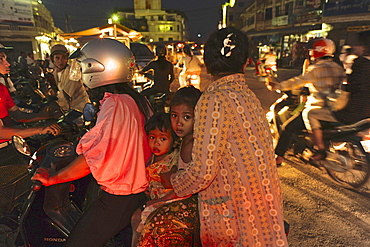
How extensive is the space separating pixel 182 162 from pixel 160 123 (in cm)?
37

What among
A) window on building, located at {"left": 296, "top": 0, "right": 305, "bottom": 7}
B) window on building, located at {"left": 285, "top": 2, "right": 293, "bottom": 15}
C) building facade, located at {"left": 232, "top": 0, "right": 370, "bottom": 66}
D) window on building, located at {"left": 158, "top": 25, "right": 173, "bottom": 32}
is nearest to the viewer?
building facade, located at {"left": 232, "top": 0, "right": 370, "bottom": 66}

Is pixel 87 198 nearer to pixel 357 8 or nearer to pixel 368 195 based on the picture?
pixel 368 195

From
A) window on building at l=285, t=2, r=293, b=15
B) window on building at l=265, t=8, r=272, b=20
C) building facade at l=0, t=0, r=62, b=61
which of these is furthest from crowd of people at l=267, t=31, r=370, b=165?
window on building at l=265, t=8, r=272, b=20

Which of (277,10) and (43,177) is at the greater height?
(277,10)

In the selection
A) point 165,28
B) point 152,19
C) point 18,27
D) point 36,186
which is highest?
point 152,19

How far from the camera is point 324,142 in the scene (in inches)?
179

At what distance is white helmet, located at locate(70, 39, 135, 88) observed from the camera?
198cm

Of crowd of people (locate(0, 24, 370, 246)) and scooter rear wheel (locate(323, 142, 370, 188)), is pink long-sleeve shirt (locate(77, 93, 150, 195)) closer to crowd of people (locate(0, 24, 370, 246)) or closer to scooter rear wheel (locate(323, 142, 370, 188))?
crowd of people (locate(0, 24, 370, 246))

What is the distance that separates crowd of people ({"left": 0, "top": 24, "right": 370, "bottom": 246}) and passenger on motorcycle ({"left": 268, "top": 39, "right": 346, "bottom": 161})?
3059mm

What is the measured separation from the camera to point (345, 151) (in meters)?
4.43

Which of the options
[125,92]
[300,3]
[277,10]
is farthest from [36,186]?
[277,10]

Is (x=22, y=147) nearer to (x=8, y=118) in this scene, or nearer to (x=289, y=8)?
(x=8, y=118)

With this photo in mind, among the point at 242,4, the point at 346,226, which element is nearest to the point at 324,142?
the point at 346,226

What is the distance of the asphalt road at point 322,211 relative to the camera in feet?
10.5
